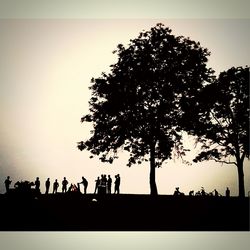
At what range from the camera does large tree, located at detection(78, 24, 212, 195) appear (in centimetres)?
2048

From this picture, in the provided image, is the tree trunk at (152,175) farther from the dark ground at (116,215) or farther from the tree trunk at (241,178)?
the tree trunk at (241,178)

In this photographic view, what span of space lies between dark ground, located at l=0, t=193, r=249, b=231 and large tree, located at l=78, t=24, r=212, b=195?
177 inches

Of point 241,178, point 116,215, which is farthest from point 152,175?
point 116,215

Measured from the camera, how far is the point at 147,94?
20719 millimetres

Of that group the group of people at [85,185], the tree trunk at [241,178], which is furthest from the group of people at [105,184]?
the tree trunk at [241,178]

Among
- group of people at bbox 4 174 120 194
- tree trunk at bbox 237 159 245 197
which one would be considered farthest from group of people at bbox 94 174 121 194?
tree trunk at bbox 237 159 245 197

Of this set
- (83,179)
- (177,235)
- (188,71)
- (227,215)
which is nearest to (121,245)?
(177,235)

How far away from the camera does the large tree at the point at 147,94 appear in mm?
20484

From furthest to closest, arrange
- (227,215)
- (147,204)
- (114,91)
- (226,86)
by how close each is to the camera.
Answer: (226,86)
(114,91)
(147,204)
(227,215)

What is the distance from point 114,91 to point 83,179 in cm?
524

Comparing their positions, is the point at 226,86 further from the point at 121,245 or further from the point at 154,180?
the point at 121,245

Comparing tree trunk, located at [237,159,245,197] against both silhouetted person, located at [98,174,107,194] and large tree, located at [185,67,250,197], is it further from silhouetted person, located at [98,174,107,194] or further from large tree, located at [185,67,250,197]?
silhouetted person, located at [98,174,107,194]

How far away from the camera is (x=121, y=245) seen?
11117 millimetres

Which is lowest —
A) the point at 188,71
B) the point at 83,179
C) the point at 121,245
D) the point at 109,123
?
the point at 121,245
